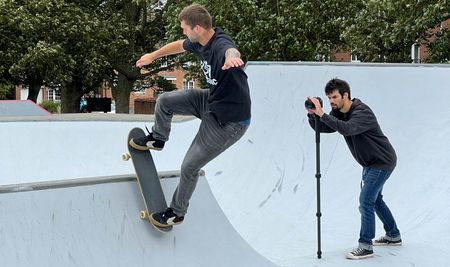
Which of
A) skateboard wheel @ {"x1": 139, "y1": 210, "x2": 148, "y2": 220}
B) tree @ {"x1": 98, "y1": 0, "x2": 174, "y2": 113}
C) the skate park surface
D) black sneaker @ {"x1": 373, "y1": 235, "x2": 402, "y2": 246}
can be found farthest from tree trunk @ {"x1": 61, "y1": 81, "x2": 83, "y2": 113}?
Result: skateboard wheel @ {"x1": 139, "y1": 210, "x2": 148, "y2": 220}

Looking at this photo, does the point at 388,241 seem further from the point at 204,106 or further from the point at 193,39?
the point at 193,39

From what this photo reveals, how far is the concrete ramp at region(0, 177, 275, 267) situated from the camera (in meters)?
3.25

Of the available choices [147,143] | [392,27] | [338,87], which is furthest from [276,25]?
[147,143]

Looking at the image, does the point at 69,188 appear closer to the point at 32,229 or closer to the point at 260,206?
the point at 32,229

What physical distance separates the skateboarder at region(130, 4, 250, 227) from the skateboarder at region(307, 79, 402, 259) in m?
1.03

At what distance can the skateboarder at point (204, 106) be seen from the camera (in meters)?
3.83

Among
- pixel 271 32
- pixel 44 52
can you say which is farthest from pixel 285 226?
pixel 44 52

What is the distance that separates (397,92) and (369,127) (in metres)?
3.31

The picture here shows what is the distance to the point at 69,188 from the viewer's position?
11.8 feet

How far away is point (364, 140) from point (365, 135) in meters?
0.04

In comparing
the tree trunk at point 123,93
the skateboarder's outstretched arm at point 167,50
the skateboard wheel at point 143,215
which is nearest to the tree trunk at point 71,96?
the tree trunk at point 123,93

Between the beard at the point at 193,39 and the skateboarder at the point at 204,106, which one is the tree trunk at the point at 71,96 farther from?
the beard at the point at 193,39

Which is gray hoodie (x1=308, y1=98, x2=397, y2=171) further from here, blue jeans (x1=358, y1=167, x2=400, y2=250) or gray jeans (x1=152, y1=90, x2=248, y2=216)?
gray jeans (x1=152, y1=90, x2=248, y2=216)

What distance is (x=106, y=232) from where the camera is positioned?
3.71 m
